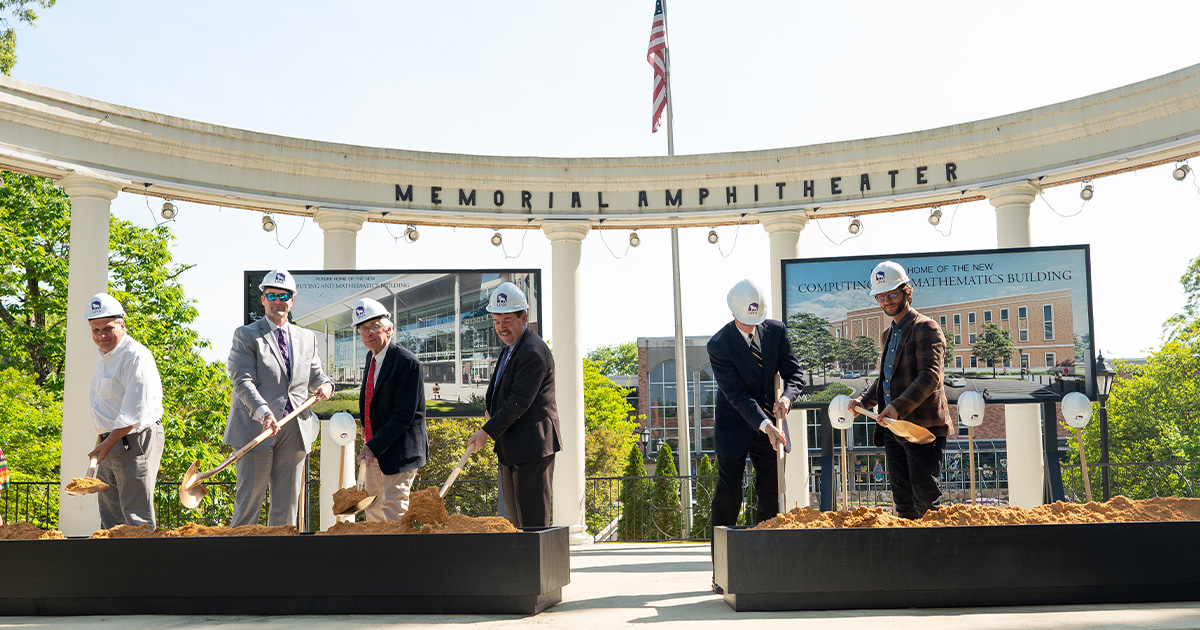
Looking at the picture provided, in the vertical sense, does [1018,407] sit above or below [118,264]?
below

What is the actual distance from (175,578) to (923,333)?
5330mm

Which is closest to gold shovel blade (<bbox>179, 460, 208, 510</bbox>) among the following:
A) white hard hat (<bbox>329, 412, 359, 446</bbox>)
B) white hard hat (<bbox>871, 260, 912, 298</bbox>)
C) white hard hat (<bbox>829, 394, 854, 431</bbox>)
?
white hard hat (<bbox>329, 412, 359, 446</bbox>)

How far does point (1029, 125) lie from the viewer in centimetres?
1298

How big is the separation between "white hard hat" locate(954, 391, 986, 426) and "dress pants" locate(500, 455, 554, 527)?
4.99 m

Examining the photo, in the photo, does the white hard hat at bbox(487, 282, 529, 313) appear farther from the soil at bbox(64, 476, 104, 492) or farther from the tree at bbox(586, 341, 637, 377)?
the tree at bbox(586, 341, 637, 377)

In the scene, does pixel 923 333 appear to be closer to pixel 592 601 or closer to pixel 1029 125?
pixel 592 601

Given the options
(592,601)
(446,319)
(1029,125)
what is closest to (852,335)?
(1029,125)

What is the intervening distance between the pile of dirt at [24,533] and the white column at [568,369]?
27.7 feet

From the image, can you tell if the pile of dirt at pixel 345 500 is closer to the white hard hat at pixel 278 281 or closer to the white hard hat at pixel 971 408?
the white hard hat at pixel 278 281

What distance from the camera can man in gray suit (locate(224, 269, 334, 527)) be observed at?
7465 millimetres

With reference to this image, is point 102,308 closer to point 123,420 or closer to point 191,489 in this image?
point 123,420

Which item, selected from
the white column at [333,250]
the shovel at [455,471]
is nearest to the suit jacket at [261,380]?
the shovel at [455,471]

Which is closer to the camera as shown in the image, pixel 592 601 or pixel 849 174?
pixel 592 601

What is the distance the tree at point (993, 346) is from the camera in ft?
41.1
